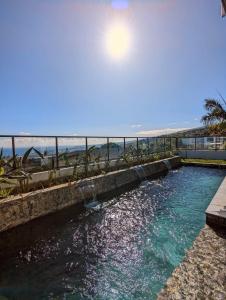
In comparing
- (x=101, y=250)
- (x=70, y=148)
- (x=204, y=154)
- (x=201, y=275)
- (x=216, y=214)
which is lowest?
(x=101, y=250)

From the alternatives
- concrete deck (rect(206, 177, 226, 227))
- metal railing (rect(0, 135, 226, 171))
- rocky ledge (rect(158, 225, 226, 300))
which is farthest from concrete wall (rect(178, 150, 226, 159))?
rocky ledge (rect(158, 225, 226, 300))

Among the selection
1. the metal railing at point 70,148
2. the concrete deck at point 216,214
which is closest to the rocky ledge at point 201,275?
the concrete deck at point 216,214

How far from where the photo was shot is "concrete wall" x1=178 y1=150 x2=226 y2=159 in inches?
529

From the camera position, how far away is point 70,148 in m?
7.25

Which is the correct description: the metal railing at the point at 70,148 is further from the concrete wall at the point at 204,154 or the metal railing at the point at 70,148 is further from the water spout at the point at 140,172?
the concrete wall at the point at 204,154

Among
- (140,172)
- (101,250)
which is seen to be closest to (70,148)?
(140,172)

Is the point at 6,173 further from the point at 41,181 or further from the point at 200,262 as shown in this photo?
the point at 200,262

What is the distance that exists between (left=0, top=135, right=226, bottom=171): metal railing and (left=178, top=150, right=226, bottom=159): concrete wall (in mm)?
3431

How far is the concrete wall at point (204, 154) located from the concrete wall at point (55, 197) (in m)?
7.27

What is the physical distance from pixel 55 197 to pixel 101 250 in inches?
80.2

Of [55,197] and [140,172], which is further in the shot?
[140,172]

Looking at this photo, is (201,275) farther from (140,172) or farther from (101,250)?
(140,172)

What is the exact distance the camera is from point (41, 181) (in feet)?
18.9

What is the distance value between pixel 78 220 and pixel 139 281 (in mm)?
2261
